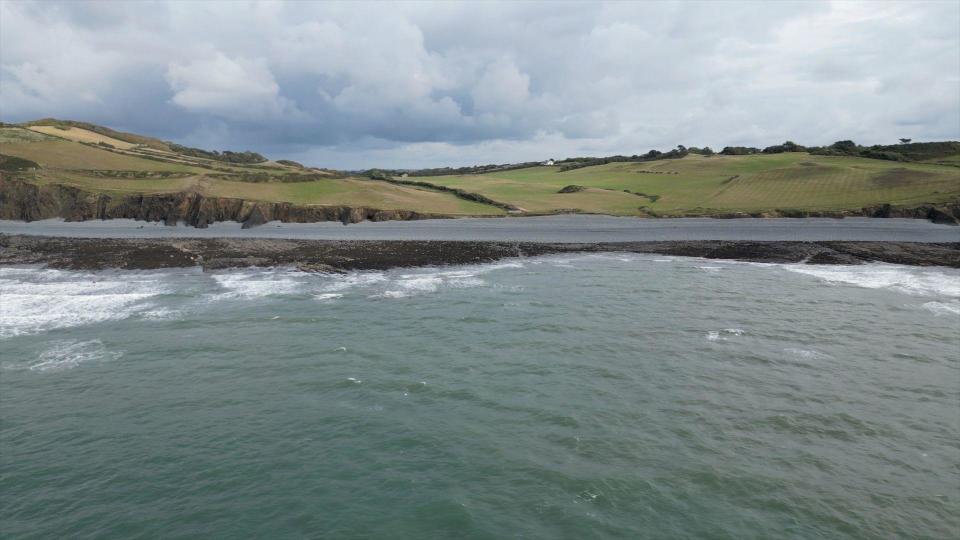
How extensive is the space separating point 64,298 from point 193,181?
136 ft

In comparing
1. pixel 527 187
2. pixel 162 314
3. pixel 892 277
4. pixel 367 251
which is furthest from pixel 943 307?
pixel 527 187

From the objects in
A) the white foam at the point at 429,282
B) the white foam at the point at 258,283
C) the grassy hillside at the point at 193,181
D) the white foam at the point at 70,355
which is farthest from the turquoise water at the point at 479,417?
the grassy hillside at the point at 193,181

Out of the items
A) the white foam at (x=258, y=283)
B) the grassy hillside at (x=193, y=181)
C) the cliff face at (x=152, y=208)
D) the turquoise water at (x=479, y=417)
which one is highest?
the grassy hillside at (x=193, y=181)

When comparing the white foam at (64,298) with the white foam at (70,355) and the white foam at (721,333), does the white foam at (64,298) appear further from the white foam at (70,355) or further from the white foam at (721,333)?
the white foam at (721,333)

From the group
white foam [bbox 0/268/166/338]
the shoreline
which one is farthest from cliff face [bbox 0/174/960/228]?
white foam [bbox 0/268/166/338]

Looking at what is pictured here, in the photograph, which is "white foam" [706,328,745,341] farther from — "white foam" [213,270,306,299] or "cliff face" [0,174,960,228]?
"cliff face" [0,174,960,228]

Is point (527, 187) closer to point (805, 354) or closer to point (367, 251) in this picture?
point (367, 251)

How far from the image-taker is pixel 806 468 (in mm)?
12148

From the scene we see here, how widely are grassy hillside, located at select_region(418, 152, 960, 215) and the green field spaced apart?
0.14 metres

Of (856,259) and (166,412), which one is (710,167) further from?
(166,412)

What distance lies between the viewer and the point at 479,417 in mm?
14539

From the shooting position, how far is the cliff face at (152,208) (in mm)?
58250

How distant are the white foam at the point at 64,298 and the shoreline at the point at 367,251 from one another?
2.81 metres

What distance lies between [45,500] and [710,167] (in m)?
101
